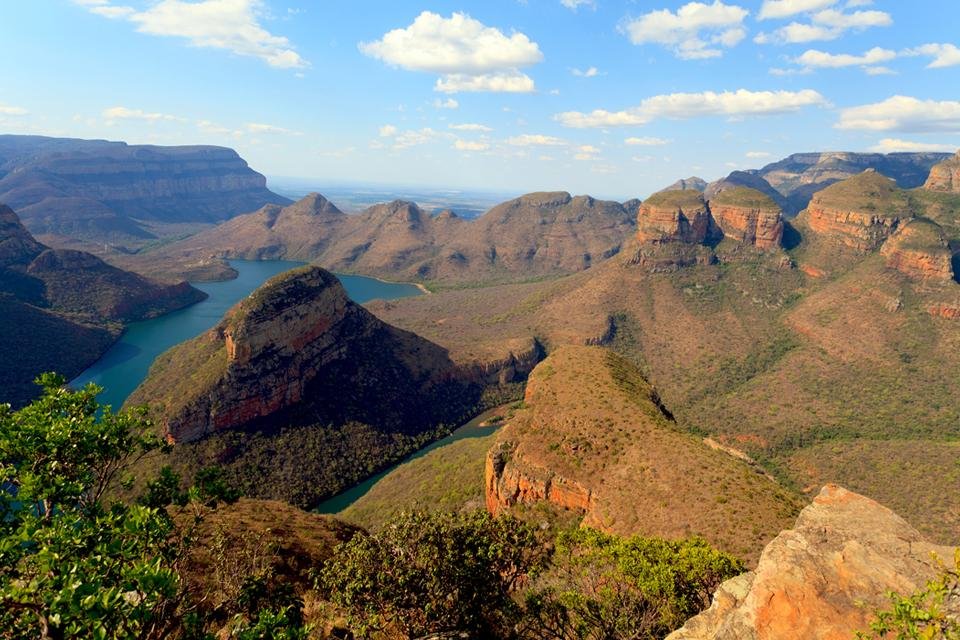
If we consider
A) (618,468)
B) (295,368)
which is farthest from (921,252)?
(295,368)

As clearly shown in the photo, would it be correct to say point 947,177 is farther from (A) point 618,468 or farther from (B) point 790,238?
(A) point 618,468

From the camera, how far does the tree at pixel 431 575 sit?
74.6 ft

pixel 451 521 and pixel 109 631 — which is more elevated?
pixel 109 631

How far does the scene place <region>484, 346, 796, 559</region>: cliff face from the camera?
1752 inches

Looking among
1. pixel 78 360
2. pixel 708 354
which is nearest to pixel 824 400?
pixel 708 354

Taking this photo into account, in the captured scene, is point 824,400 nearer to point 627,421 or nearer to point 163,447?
point 627,421

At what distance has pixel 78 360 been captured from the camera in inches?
5285

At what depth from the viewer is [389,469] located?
96.1 metres

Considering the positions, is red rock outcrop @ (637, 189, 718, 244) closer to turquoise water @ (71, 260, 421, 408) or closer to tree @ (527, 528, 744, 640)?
tree @ (527, 528, 744, 640)

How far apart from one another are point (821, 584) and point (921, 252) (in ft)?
512

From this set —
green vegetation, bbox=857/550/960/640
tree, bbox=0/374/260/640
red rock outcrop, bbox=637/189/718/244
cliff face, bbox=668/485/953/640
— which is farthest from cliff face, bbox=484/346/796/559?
red rock outcrop, bbox=637/189/718/244

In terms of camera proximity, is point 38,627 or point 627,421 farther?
point 627,421

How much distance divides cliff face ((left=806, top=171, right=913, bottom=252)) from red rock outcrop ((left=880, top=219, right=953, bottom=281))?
389 inches

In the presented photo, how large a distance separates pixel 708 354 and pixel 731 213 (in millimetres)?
68846
